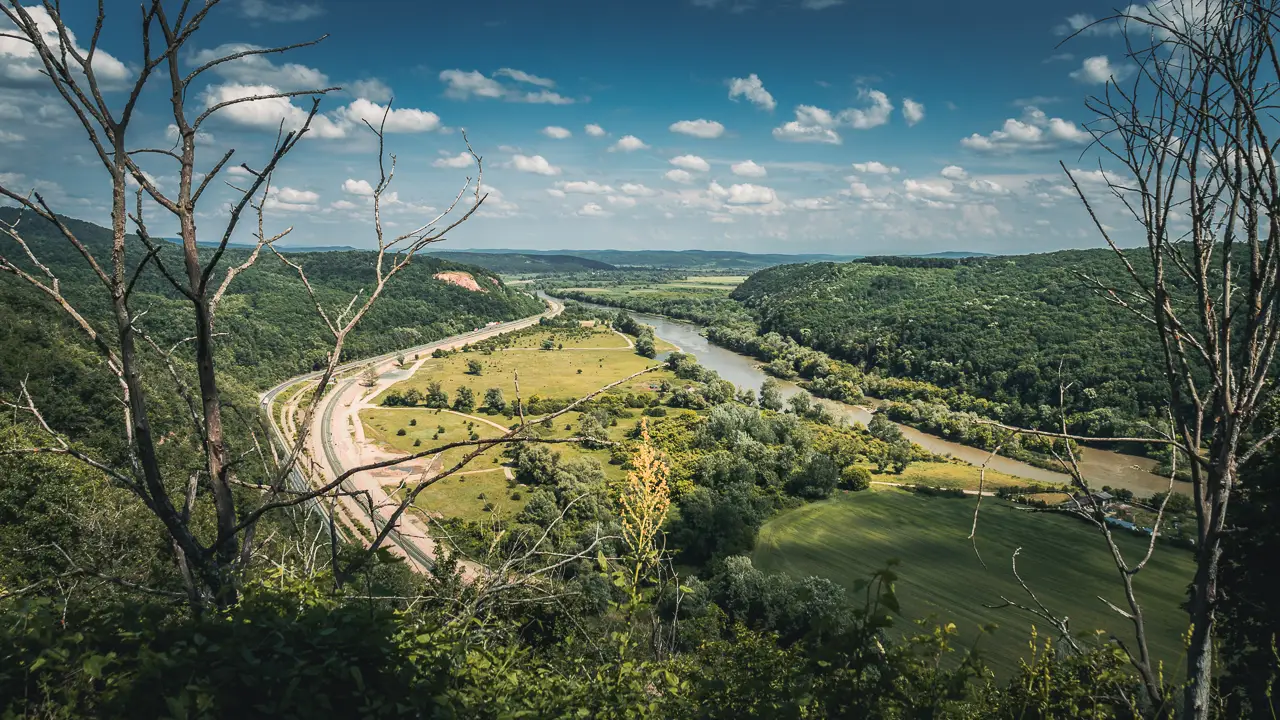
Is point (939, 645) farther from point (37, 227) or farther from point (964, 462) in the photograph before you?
point (37, 227)

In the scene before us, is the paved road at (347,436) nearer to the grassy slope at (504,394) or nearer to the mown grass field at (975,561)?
the grassy slope at (504,394)

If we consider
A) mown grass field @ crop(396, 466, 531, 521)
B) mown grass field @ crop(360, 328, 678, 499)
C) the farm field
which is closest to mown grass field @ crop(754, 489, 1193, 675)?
mown grass field @ crop(360, 328, 678, 499)

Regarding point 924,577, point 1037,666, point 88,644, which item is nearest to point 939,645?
point 1037,666

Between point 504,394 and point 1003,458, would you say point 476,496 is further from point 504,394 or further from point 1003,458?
point 1003,458

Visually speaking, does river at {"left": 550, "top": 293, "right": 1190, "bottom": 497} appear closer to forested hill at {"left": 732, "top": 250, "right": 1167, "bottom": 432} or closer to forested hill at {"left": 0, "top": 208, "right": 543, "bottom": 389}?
forested hill at {"left": 732, "top": 250, "right": 1167, "bottom": 432}

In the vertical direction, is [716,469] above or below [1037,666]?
below

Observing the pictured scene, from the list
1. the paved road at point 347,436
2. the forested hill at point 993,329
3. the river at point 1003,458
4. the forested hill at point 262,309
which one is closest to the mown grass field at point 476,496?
the paved road at point 347,436

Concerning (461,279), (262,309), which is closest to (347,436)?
(262,309)
